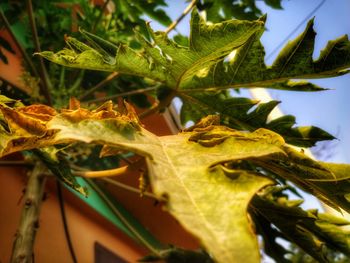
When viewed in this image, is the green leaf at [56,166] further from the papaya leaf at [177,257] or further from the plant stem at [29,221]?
the papaya leaf at [177,257]

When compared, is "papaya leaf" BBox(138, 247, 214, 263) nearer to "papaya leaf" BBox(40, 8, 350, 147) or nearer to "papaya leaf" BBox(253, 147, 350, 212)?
"papaya leaf" BBox(40, 8, 350, 147)

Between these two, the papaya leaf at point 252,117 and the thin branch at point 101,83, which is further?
the thin branch at point 101,83

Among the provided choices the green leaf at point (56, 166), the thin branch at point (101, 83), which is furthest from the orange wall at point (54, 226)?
the green leaf at point (56, 166)

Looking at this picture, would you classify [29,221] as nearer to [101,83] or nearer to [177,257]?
Answer: [177,257]

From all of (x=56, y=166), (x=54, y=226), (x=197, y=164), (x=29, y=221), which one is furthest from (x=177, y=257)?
(x=54, y=226)

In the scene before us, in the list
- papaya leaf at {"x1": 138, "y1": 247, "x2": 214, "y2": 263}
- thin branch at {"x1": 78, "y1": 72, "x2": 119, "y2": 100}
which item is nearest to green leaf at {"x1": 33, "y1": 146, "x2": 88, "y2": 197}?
papaya leaf at {"x1": 138, "y1": 247, "x2": 214, "y2": 263}
